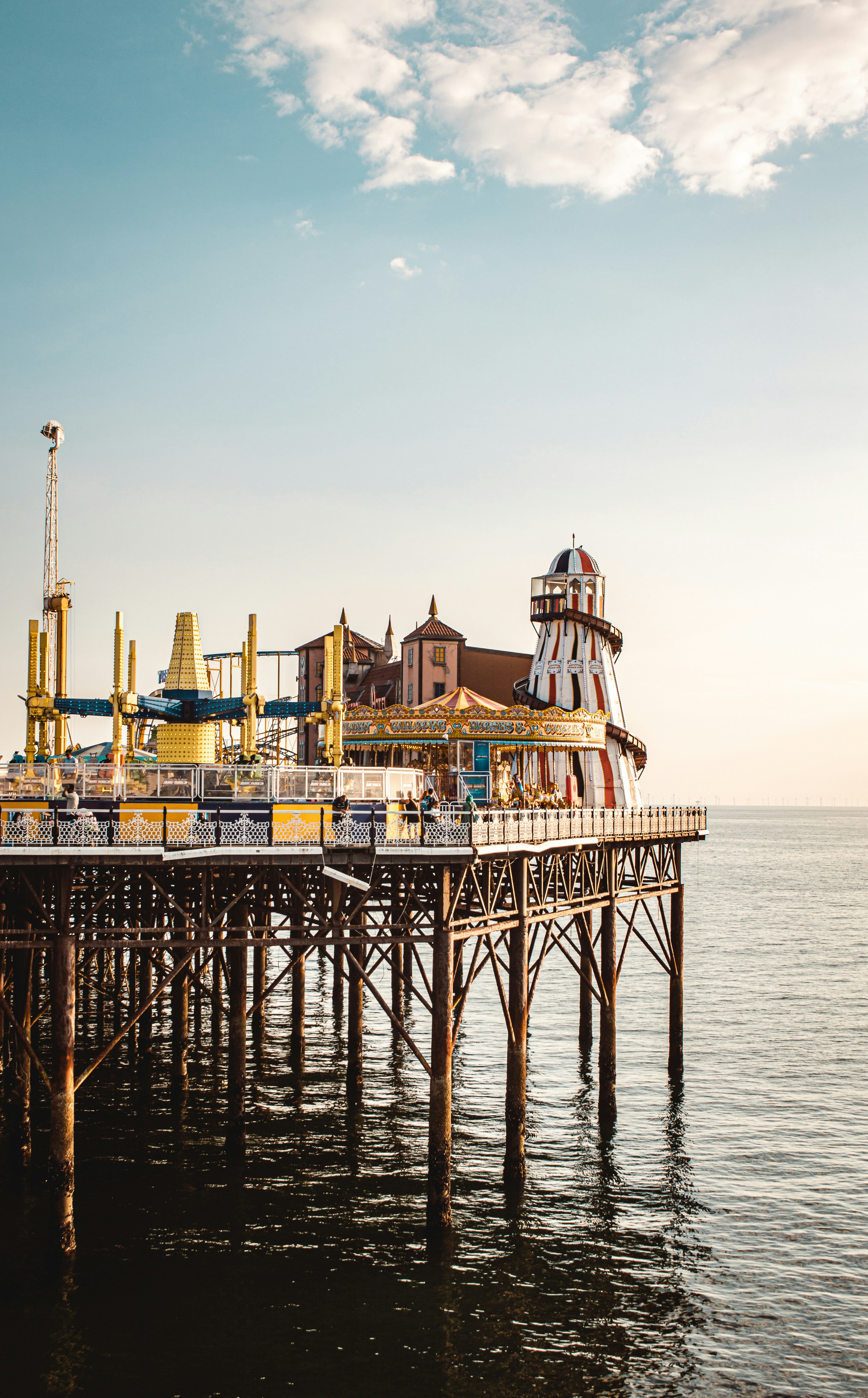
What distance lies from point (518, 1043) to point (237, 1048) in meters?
6.83

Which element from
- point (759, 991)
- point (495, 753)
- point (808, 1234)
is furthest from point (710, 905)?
point (808, 1234)

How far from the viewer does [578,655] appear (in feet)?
216

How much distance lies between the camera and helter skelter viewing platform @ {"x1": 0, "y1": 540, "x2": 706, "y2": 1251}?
20.9 m

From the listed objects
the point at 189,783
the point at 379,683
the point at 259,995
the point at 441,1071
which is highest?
the point at 379,683

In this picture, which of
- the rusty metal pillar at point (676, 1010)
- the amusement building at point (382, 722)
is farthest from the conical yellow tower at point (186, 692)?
the rusty metal pillar at point (676, 1010)

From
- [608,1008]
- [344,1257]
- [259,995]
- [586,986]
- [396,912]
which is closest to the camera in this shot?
[344,1257]

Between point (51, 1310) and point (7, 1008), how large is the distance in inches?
195

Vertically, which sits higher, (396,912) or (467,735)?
(467,735)

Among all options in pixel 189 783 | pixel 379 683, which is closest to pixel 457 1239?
pixel 189 783

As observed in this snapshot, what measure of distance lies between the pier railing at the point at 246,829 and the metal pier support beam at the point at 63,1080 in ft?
2.90

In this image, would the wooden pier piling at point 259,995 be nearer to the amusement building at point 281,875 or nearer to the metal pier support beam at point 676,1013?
the amusement building at point 281,875

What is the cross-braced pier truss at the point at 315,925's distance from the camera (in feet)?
67.7

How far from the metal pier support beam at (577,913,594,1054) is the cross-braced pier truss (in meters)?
0.09

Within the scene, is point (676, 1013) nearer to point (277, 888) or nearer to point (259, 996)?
point (259, 996)
